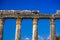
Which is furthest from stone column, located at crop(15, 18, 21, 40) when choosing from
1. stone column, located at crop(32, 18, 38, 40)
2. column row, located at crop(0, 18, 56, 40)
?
stone column, located at crop(32, 18, 38, 40)

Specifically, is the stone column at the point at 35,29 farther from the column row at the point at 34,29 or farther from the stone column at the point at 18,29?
the stone column at the point at 18,29

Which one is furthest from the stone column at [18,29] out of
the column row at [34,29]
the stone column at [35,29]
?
the stone column at [35,29]

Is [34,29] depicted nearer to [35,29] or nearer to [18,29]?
[35,29]

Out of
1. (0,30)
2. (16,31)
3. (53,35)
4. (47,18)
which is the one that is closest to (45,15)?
(47,18)

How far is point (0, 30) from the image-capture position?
27.4 m

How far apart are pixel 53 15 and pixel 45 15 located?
47.0 inches

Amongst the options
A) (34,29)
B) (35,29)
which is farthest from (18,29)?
(35,29)

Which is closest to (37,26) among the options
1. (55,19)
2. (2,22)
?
(55,19)

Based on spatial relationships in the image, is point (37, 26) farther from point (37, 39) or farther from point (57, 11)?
point (57, 11)

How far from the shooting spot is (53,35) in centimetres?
2712

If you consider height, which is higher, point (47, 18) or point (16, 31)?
point (47, 18)

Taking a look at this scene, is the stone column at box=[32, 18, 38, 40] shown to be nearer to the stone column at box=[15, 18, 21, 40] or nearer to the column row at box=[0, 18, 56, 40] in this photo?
the column row at box=[0, 18, 56, 40]

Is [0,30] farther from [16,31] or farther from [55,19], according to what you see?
[55,19]

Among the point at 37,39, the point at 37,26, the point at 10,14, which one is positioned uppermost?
the point at 10,14
